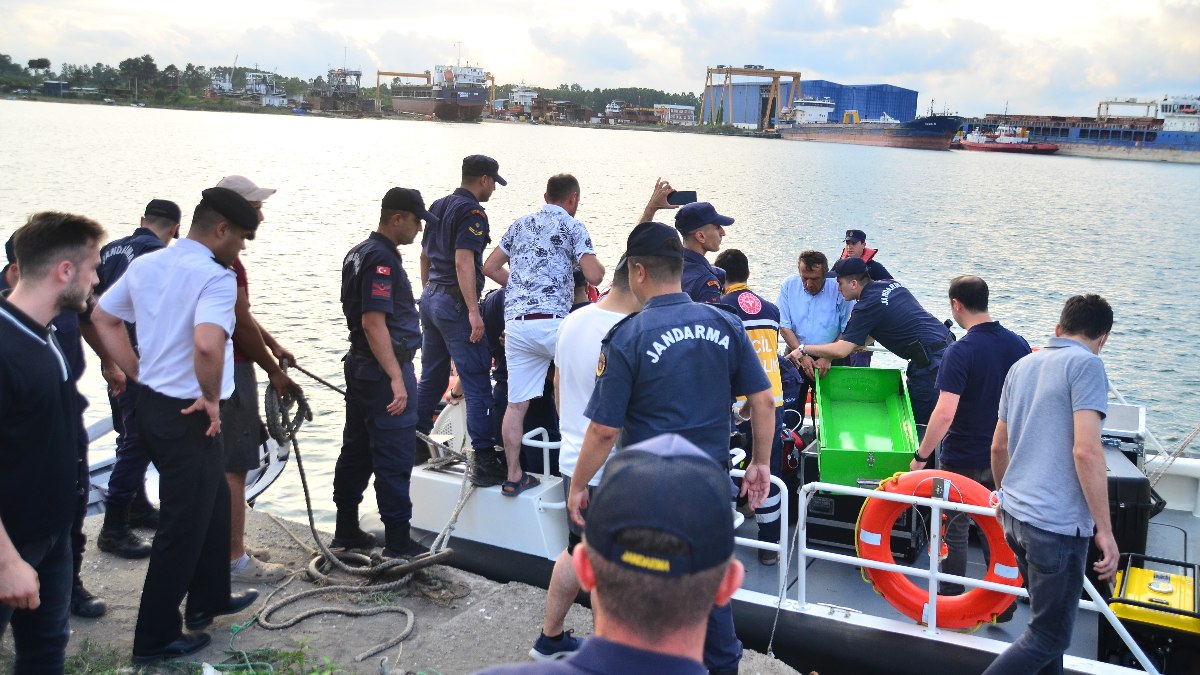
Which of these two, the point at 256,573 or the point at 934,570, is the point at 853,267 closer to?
the point at 934,570

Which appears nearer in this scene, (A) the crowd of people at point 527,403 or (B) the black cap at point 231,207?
(A) the crowd of people at point 527,403

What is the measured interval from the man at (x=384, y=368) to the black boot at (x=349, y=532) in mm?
114

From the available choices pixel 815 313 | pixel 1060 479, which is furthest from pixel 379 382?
pixel 815 313

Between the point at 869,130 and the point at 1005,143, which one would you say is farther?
the point at 869,130

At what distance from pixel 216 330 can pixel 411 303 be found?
146 cm

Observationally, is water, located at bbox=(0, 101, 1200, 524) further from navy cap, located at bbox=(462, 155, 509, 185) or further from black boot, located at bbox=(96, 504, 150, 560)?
navy cap, located at bbox=(462, 155, 509, 185)

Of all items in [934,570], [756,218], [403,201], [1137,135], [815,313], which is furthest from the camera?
[1137,135]

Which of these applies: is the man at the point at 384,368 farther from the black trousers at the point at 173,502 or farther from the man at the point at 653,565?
the man at the point at 653,565

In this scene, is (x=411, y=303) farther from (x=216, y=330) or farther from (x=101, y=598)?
(x=101, y=598)

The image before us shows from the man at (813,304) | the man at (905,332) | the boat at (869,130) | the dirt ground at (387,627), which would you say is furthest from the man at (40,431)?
the boat at (869,130)

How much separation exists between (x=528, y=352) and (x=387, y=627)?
1.73 m

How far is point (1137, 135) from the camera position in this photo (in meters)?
113

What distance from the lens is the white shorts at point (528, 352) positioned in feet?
18.0

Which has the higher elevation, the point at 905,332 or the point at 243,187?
the point at 243,187
